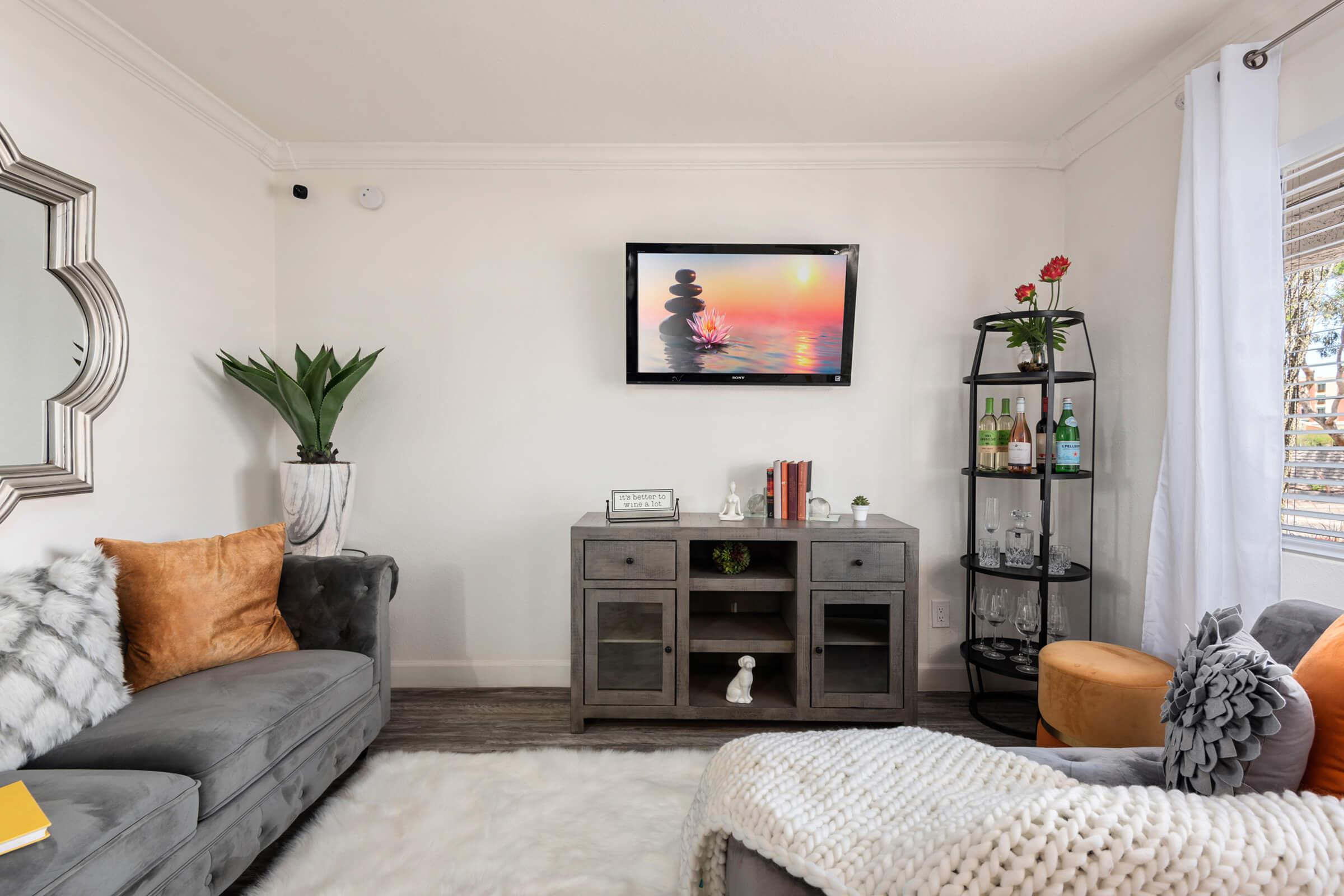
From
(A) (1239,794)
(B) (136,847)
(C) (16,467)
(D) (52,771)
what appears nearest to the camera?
(A) (1239,794)

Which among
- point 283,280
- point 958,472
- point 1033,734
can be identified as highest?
point 283,280

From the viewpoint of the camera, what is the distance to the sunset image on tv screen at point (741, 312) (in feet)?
9.57

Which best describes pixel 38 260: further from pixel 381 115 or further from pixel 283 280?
pixel 381 115

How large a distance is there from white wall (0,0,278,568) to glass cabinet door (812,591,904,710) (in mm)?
2516

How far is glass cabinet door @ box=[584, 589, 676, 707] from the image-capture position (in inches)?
102

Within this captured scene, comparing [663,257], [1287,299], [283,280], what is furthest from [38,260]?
[1287,299]

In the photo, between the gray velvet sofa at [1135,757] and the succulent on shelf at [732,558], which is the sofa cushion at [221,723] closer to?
the gray velvet sofa at [1135,757]

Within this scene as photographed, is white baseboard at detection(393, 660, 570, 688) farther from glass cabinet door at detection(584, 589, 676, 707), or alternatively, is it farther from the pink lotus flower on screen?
the pink lotus flower on screen

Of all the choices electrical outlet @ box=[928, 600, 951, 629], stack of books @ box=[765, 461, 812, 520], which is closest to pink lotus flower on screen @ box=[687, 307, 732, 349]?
stack of books @ box=[765, 461, 812, 520]

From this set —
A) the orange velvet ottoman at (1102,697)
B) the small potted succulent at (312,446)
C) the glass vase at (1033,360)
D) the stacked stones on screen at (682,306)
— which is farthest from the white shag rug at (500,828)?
the glass vase at (1033,360)

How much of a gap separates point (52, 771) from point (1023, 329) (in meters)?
3.28

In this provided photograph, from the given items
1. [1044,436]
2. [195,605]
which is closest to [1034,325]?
[1044,436]

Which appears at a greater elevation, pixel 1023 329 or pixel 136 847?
pixel 1023 329

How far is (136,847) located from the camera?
127 cm
